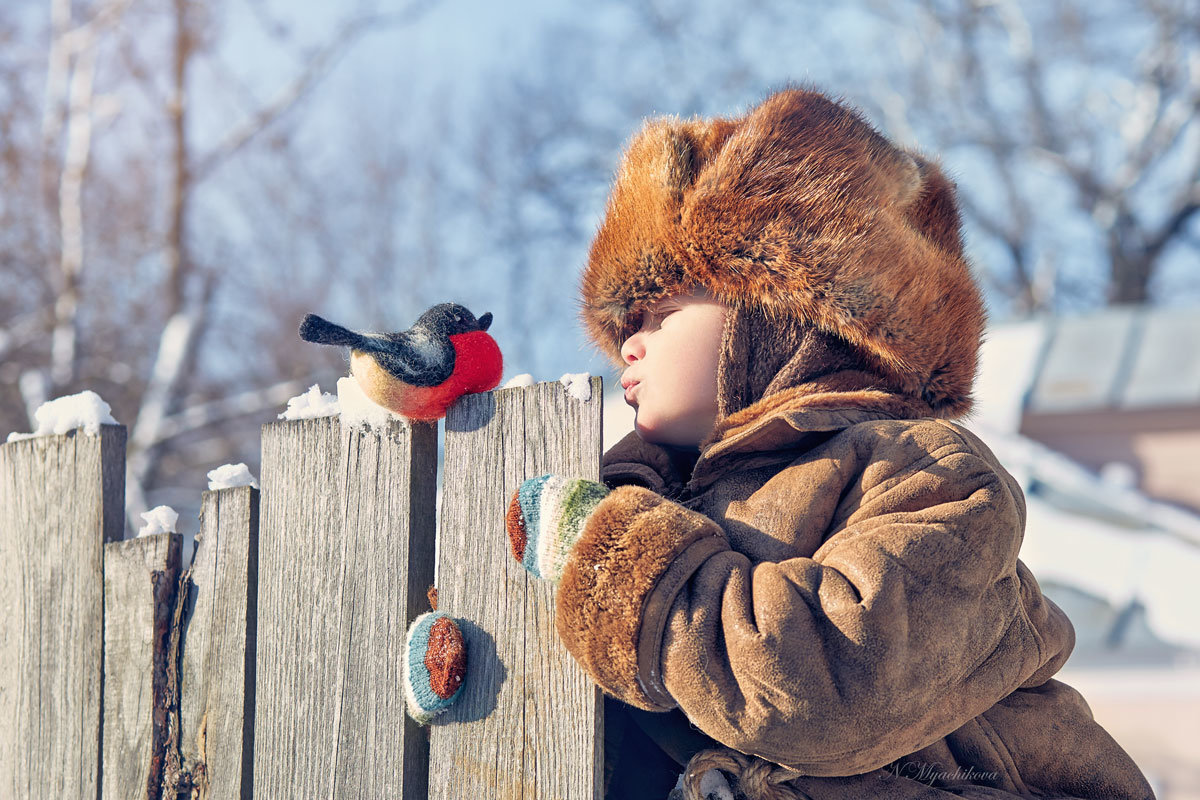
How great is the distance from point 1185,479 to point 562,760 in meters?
6.87

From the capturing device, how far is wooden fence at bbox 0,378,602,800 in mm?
1705

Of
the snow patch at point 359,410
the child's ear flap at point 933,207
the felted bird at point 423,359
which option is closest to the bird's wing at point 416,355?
the felted bird at point 423,359

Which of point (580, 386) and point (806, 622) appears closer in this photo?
point (806, 622)

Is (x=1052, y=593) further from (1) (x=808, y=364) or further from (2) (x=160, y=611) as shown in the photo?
(2) (x=160, y=611)

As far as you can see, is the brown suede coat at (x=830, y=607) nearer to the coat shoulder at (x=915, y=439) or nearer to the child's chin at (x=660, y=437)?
the coat shoulder at (x=915, y=439)

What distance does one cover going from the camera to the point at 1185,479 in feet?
23.6

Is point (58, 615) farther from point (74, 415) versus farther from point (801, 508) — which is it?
point (801, 508)

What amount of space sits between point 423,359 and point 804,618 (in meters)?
Answer: 0.74

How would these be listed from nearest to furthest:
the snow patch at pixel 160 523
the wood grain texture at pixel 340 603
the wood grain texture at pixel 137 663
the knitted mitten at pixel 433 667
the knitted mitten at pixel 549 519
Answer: the knitted mitten at pixel 549 519 < the knitted mitten at pixel 433 667 < the wood grain texture at pixel 340 603 < the wood grain texture at pixel 137 663 < the snow patch at pixel 160 523

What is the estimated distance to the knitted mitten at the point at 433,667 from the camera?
1710 mm

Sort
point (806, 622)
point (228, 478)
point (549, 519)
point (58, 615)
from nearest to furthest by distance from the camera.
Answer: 1. point (806, 622)
2. point (549, 519)
3. point (228, 478)
4. point (58, 615)

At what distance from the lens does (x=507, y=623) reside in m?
1.72

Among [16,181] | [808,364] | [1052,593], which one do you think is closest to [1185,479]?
[1052,593]

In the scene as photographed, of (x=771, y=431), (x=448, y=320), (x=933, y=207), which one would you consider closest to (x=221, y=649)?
(x=448, y=320)
